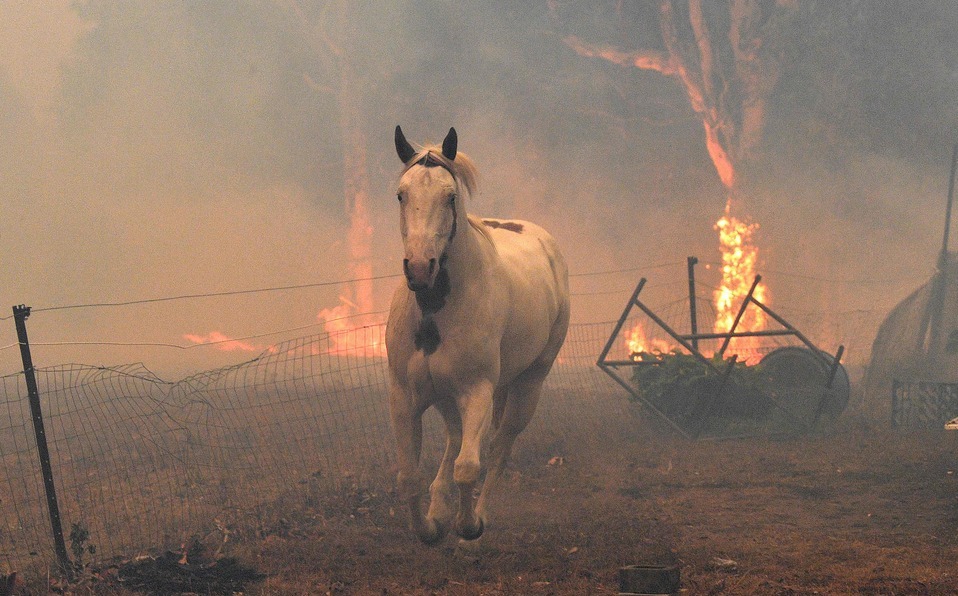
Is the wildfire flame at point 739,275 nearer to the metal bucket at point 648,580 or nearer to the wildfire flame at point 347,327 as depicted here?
the wildfire flame at point 347,327

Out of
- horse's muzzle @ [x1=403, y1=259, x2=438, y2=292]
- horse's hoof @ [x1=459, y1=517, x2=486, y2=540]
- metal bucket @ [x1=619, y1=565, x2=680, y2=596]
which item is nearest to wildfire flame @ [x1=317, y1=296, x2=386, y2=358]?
horse's hoof @ [x1=459, y1=517, x2=486, y2=540]

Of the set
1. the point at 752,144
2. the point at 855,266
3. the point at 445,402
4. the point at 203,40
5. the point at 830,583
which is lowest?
the point at 830,583

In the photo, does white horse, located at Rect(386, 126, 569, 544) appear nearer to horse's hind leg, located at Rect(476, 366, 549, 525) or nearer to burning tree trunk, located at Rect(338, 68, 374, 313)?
horse's hind leg, located at Rect(476, 366, 549, 525)

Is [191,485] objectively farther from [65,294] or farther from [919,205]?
[919,205]

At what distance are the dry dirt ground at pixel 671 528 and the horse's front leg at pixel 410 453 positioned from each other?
257 millimetres

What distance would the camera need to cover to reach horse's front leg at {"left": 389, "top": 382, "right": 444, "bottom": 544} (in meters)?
7.14

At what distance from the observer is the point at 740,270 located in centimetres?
3011

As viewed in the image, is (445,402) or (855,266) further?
(855,266)

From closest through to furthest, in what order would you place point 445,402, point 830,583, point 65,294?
1. point 830,583
2. point 445,402
3. point 65,294

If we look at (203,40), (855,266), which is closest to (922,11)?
(855,266)

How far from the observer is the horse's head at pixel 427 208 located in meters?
6.09

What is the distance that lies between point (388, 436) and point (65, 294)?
766 inches

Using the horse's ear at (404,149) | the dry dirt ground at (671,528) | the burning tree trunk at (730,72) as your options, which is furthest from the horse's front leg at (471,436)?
the burning tree trunk at (730,72)

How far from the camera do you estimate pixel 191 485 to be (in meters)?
10.2
